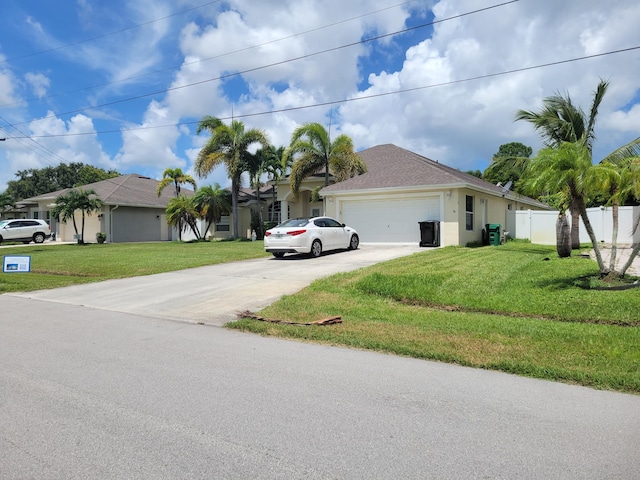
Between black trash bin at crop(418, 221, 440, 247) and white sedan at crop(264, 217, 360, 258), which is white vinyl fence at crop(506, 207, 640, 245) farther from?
white sedan at crop(264, 217, 360, 258)

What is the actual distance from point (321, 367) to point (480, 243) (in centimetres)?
1839

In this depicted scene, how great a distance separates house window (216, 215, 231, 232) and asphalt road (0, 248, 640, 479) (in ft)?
94.2

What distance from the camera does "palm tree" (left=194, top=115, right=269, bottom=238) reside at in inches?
1121

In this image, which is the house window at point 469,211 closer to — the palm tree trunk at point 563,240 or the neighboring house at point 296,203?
the palm tree trunk at point 563,240

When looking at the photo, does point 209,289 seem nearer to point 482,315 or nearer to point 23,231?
point 482,315

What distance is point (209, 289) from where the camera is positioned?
1127 cm

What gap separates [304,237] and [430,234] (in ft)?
20.7

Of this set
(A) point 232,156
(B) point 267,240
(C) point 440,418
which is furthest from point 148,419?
(A) point 232,156

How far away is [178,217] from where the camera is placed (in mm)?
30266

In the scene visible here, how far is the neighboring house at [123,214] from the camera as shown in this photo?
31703 millimetres

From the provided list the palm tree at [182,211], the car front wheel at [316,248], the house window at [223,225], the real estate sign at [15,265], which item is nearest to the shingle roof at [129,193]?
the palm tree at [182,211]

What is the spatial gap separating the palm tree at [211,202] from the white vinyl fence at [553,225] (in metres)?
18.0

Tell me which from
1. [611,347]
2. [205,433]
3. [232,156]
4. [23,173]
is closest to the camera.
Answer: [205,433]

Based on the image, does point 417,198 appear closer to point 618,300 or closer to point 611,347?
point 618,300
